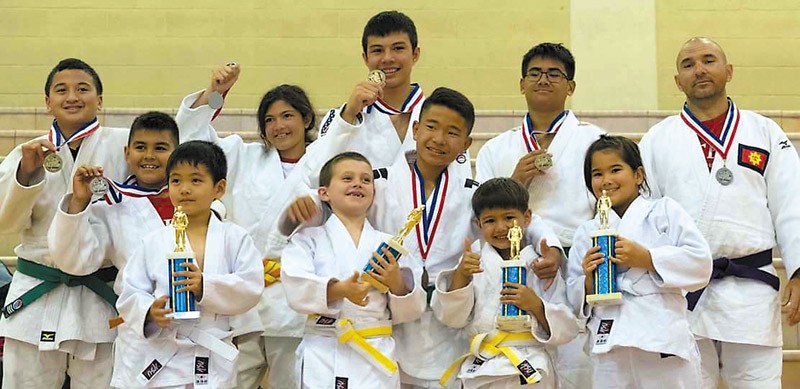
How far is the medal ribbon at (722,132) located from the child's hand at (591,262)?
1.06 m

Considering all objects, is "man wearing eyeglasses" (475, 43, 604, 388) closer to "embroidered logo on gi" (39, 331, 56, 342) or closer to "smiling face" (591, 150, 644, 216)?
"smiling face" (591, 150, 644, 216)

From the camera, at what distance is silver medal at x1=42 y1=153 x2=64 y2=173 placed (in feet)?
14.2

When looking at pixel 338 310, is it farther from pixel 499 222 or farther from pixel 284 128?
pixel 284 128

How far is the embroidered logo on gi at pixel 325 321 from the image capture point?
4.00 m

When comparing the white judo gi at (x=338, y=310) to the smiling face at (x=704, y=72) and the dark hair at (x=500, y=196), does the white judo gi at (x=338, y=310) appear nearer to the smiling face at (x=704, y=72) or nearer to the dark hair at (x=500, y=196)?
the dark hair at (x=500, y=196)

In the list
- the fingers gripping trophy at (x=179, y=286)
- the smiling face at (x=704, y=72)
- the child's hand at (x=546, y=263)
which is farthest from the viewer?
the smiling face at (x=704, y=72)

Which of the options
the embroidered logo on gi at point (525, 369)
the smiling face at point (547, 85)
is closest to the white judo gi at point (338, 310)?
the embroidered logo on gi at point (525, 369)

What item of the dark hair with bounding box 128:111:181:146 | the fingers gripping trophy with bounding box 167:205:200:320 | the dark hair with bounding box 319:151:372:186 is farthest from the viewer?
the dark hair with bounding box 128:111:181:146

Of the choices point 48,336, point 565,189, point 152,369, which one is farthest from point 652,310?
point 48,336

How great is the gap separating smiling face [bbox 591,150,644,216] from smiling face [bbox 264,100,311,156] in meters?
1.61

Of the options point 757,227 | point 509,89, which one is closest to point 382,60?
point 757,227

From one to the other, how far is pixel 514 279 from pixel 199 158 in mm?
1413

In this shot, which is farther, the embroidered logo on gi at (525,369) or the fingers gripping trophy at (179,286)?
the embroidered logo on gi at (525,369)

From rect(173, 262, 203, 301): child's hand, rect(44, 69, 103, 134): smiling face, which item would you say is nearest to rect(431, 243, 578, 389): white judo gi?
rect(173, 262, 203, 301): child's hand
